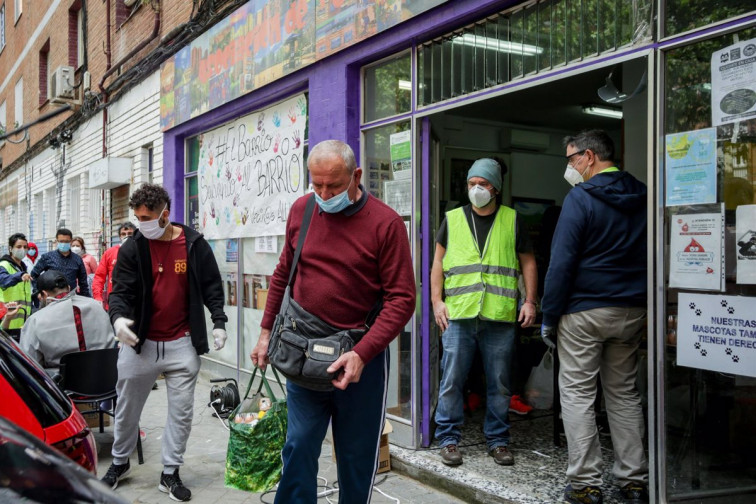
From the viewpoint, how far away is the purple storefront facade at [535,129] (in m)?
3.44

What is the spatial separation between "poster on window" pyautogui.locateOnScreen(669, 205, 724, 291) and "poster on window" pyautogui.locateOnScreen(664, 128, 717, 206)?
0.10 meters

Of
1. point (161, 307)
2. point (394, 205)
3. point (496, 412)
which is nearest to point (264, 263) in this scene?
point (394, 205)

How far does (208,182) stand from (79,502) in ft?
25.7

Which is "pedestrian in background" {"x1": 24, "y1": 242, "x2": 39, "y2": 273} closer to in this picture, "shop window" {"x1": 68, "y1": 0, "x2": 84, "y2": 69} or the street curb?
"shop window" {"x1": 68, "y1": 0, "x2": 84, "y2": 69}

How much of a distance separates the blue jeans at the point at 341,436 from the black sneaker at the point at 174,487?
1633mm

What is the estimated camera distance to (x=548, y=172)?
9.55 m

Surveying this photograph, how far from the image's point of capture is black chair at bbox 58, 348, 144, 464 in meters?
5.31

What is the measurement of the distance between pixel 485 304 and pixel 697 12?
2319mm

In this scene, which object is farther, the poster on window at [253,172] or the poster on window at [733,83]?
the poster on window at [253,172]

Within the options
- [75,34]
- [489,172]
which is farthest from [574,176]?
[75,34]

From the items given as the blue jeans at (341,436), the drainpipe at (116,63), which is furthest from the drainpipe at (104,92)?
the blue jeans at (341,436)

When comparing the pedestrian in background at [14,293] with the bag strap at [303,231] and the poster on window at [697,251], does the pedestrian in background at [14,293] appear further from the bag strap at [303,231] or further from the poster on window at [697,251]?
the poster on window at [697,251]

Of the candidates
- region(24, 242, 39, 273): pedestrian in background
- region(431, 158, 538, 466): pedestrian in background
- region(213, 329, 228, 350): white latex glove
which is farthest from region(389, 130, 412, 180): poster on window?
region(24, 242, 39, 273): pedestrian in background

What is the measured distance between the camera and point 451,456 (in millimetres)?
4867
